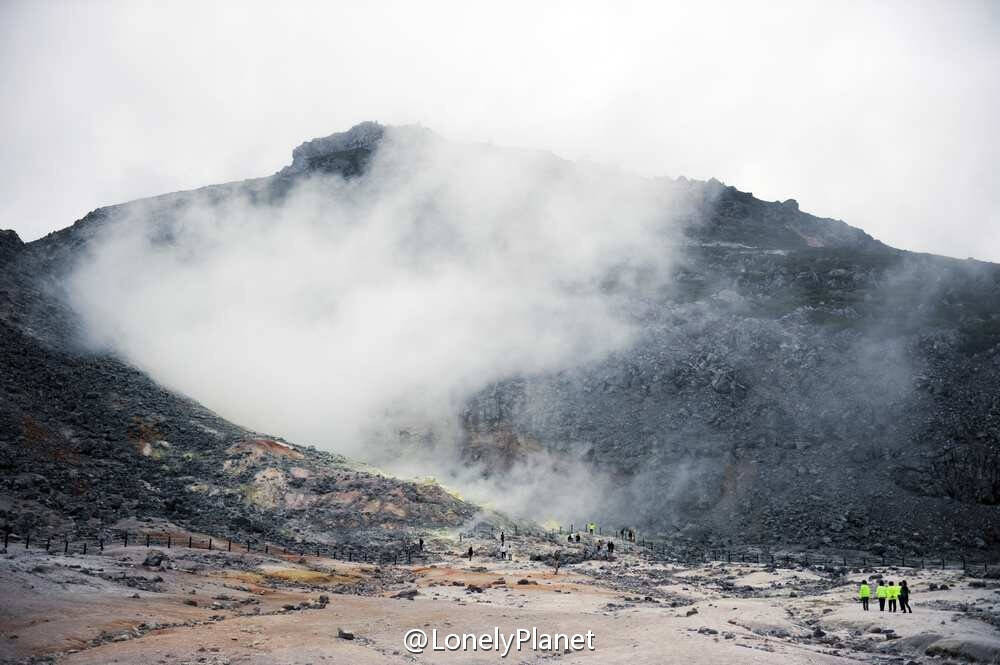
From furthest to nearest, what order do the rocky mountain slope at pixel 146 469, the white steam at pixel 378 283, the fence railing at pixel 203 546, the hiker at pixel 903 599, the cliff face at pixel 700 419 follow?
the white steam at pixel 378 283
the cliff face at pixel 700 419
the rocky mountain slope at pixel 146 469
the fence railing at pixel 203 546
the hiker at pixel 903 599

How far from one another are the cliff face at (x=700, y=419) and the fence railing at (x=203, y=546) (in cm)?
416

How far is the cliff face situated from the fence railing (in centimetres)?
416

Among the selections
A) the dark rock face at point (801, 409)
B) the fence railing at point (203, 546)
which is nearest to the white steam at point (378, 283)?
the dark rock face at point (801, 409)

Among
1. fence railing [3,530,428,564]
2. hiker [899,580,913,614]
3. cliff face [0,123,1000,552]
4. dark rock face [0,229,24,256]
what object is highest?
dark rock face [0,229,24,256]

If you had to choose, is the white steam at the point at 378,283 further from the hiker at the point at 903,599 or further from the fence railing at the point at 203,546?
the hiker at the point at 903,599

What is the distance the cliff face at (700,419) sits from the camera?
187 feet

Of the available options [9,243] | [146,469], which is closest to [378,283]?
[9,243]

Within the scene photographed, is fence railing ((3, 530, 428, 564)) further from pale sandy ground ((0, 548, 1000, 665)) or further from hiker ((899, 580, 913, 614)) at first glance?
hiker ((899, 580, 913, 614))

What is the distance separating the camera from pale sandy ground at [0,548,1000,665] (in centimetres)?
2197

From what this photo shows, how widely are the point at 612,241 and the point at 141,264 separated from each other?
7377 centimetres

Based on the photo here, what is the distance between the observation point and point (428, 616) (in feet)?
95.3

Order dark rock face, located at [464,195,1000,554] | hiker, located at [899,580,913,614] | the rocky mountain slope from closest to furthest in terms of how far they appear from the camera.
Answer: hiker, located at [899,580,913,614]
the rocky mountain slope
dark rock face, located at [464,195,1000,554]

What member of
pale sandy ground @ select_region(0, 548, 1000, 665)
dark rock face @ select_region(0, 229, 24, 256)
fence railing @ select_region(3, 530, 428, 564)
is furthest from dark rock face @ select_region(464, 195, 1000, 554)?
dark rock face @ select_region(0, 229, 24, 256)

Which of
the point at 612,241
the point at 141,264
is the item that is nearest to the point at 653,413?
the point at 612,241
